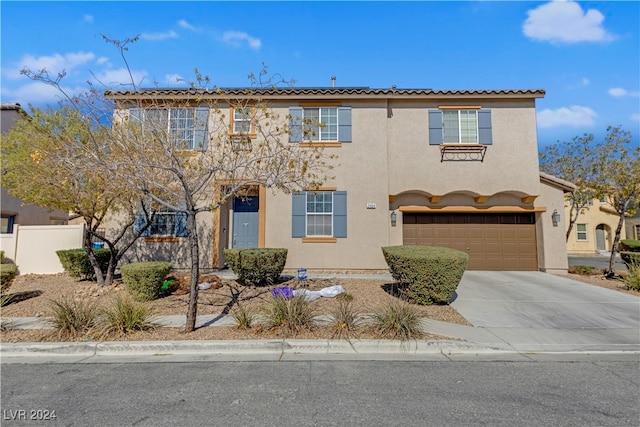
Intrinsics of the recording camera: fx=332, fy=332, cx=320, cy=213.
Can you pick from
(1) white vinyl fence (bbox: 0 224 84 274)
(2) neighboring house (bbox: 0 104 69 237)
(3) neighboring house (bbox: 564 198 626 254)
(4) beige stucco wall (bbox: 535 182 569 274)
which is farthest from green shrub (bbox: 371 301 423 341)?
(3) neighboring house (bbox: 564 198 626 254)

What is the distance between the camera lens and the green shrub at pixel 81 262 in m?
10.3

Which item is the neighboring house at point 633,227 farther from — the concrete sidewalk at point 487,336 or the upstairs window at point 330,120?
the upstairs window at point 330,120

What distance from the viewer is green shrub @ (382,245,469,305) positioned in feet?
24.6

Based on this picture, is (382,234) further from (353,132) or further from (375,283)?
Answer: (353,132)

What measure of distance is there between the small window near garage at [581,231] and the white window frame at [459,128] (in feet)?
72.8

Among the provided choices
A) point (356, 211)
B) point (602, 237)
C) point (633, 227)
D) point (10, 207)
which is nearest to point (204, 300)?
point (356, 211)

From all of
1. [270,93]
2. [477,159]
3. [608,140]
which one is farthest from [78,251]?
[608,140]

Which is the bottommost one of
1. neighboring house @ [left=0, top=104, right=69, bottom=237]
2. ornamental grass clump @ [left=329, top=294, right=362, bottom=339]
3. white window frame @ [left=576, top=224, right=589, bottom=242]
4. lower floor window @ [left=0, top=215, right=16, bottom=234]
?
ornamental grass clump @ [left=329, top=294, right=362, bottom=339]

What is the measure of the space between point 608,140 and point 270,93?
13.7 meters

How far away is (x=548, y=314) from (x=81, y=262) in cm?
1289

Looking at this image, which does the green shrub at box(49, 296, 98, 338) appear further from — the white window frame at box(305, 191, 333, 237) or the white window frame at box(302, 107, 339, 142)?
the white window frame at box(302, 107, 339, 142)

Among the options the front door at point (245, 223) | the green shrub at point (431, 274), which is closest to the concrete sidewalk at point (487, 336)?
the green shrub at point (431, 274)

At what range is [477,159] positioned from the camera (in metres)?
12.4

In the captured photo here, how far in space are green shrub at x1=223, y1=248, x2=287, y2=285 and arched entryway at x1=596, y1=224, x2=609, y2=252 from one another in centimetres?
3092
